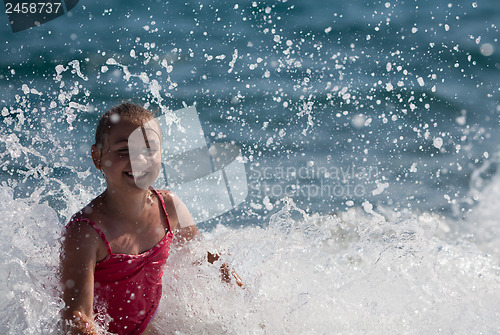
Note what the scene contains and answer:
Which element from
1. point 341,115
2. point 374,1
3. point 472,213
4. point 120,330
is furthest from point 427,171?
point 120,330

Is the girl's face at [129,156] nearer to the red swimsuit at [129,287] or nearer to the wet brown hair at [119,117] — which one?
the wet brown hair at [119,117]

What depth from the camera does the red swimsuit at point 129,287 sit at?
2598 mm

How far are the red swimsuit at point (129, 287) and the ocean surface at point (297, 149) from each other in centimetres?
17

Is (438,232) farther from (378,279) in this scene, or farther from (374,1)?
(374,1)

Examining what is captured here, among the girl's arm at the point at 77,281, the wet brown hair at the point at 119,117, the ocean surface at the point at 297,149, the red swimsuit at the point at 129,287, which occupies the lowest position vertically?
the ocean surface at the point at 297,149

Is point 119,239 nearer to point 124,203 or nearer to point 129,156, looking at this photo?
point 124,203

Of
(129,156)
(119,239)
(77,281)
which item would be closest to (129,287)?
(119,239)

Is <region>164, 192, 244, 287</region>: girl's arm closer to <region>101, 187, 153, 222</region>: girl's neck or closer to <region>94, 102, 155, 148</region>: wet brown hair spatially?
<region>101, 187, 153, 222</region>: girl's neck

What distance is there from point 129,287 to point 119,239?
0.27 meters

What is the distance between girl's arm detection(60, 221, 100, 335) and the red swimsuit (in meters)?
0.09

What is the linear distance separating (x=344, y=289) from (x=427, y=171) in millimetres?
3483

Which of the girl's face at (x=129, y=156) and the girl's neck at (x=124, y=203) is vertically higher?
the girl's face at (x=129, y=156)

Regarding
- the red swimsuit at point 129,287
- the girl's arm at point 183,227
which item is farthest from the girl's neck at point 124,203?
the girl's arm at point 183,227

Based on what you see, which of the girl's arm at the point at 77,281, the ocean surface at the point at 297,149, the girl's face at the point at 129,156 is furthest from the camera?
the ocean surface at the point at 297,149
